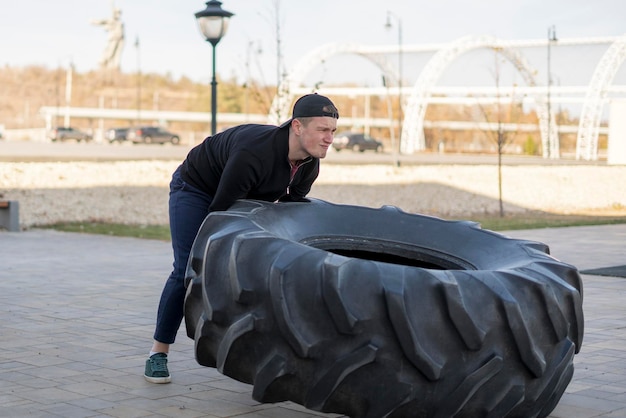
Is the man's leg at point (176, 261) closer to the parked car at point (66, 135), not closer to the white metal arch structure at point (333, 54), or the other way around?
the parked car at point (66, 135)

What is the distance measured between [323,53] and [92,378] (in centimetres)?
7515

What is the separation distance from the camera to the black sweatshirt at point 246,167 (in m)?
4.81

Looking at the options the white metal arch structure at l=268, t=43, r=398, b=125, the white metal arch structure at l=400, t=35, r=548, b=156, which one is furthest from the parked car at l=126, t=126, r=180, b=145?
the white metal arch structure at l=400, t=35, r=548, b=156

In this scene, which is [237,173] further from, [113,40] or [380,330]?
[113,40]

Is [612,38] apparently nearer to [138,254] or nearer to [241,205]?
[138,254]

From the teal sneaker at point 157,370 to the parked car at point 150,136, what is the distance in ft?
196

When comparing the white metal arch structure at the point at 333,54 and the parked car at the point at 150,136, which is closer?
the parked car at the point at 150,136

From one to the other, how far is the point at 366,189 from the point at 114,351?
20.4 meters

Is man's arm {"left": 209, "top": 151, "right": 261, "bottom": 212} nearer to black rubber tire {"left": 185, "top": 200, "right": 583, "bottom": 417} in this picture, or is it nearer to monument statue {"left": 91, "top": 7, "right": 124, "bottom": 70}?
black rubber tire {"left": 185, "top": 200, "right": 583, "bottom": 417}

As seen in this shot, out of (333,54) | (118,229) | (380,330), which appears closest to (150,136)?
(333,54)

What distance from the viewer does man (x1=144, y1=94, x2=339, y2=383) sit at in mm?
4730

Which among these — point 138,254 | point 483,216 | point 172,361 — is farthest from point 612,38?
point 172,361

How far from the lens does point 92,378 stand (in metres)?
5.54

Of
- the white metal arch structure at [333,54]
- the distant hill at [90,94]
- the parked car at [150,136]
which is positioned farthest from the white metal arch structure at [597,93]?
the distant hill at [90,94]
